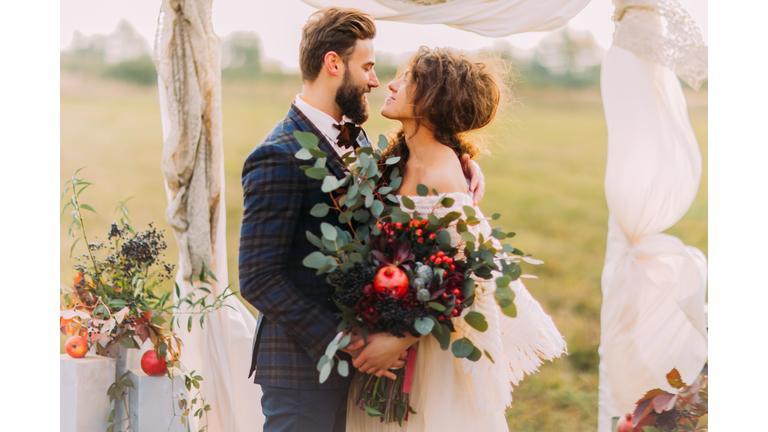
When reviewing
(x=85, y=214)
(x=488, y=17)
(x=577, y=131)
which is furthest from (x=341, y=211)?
(x=577, y=131)

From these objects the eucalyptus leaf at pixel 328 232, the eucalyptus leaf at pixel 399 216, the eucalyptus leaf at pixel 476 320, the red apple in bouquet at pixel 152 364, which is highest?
the eucalyptus leaf at pixel 399 216

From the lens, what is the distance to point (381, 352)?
4.69 feet

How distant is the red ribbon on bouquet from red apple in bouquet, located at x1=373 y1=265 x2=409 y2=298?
0.31 m

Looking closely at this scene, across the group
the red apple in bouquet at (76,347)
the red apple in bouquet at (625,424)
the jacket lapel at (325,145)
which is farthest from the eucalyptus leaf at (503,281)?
the red apple in bouquet at (76,347)

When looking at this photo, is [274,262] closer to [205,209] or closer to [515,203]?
[205,209]

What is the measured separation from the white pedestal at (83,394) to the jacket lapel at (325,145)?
1312 millimetres

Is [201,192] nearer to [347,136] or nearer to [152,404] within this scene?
[152,404]

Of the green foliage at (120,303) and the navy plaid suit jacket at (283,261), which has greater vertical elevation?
the navy plaid suit jacket at (283,261)

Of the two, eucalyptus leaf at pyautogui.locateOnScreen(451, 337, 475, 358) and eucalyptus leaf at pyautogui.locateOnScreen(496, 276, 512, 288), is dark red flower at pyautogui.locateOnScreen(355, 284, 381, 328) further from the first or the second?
eucalyptus leaf at pyautogui.locateOnScreen(496, 276, 512, 288)

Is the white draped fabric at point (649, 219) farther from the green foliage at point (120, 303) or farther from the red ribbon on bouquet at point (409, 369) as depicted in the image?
the green foliage at point (120, 303)

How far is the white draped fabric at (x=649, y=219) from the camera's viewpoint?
82.8 inches

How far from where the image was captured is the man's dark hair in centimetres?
168

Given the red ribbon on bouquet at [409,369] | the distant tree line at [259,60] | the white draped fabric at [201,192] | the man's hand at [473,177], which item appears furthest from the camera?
the distant tree line at [259,60]
